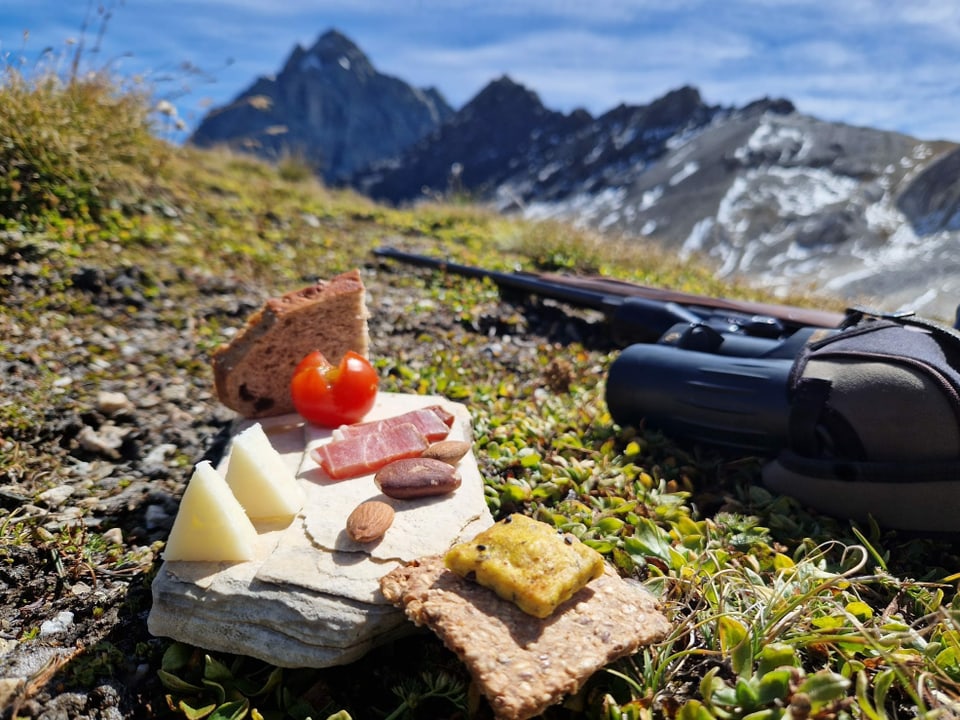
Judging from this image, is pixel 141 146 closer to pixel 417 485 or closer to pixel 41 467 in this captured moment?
pixel 41 467

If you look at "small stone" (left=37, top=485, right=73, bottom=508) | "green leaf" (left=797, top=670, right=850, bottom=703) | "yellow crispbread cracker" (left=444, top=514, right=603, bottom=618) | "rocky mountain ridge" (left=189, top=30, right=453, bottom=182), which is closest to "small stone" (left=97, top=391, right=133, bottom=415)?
"small stone" (left=37, top=485, right=73, bottom=508)

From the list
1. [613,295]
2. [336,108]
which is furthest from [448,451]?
[336,108]

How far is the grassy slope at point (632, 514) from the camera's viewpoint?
5.86 feet

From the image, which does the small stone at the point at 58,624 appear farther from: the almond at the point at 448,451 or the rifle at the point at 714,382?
the rifle at the point at 714,382

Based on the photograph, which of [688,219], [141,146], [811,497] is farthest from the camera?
[688,219]

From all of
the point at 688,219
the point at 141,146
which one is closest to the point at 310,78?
the point at 688,219

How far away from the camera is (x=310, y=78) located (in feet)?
573

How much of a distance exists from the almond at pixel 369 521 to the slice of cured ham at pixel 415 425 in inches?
23.6

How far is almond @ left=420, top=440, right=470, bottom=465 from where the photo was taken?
2662 millimetres

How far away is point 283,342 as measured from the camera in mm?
3283

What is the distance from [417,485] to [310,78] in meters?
196

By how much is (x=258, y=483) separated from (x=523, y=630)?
113cm

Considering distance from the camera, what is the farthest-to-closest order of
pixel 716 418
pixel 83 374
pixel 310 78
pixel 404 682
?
pixel 310 78 → pixel 83 374 → pixel 716 418 → pixel 404 682

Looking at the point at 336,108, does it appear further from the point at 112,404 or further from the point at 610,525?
the point at 610,525
